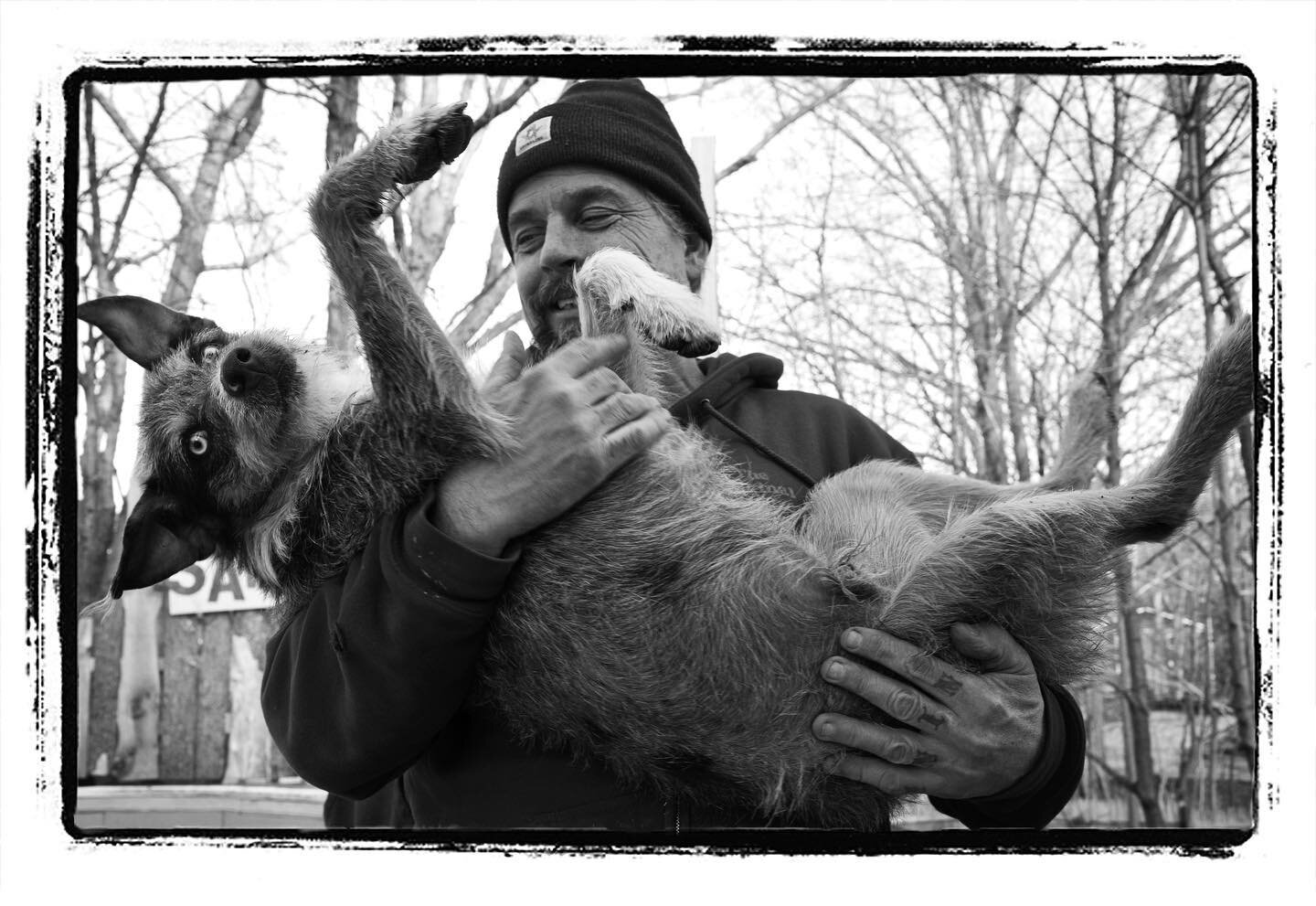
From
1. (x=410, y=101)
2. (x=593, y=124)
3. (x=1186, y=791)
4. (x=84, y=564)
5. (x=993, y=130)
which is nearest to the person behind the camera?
(x=593, y=124)

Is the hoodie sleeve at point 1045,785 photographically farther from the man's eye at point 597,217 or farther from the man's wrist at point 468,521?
the man's eye at point 597,217

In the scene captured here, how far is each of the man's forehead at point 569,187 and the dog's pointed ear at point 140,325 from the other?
47.5 inches

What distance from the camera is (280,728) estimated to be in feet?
8.20

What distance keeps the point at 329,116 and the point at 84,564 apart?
438cm

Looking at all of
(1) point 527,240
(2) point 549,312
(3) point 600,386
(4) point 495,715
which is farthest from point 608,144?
(4) point 495,715

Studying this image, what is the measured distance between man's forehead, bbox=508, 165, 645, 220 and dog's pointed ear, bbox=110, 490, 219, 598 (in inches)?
57.9

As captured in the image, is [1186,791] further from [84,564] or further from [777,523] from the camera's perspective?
[84,564]

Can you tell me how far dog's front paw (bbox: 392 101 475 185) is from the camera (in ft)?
8.80

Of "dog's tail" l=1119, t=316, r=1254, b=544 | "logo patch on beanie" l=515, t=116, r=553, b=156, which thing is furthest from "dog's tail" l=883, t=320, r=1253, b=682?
"logo patch on beanie" l=515, t=116, r=553, b=156

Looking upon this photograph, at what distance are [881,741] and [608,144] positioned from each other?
211cm

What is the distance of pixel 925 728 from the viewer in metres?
2.45

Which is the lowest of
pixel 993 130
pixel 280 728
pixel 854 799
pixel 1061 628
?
pixel 854 799

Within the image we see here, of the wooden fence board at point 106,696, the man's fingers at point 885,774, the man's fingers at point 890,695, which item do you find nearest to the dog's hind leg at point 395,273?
the man's fingers at point 890,695

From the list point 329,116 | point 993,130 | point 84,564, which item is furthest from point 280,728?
point 993,130
